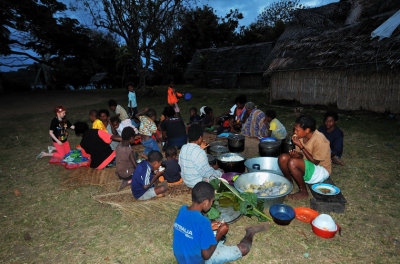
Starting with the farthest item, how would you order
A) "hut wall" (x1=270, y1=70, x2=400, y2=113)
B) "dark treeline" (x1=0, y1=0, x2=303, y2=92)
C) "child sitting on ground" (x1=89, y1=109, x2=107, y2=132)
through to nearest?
"dark treeline" (x1=0, y1=0, x2=303, y2=92)
"hut wall" (x1=270, y1=70, x2=400, y2=113)
"child sitting on ground" (x1=89, y1=109, x2=107, y2=132)

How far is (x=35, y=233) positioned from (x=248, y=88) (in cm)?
2341

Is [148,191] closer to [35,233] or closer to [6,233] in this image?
[35,233]

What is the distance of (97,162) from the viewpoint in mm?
5816

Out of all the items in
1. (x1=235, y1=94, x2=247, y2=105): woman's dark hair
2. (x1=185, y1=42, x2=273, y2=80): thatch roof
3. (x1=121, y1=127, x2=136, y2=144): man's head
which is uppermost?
(x1=185, y1=42, x2=273, y2=80): thatch roof

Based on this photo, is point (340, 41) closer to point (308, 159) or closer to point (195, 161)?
point (308, 159)

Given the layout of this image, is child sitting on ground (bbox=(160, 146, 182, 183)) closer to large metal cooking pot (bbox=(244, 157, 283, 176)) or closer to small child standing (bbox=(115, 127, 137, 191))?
small child standing (bbox=(115, 127, 137, 191))

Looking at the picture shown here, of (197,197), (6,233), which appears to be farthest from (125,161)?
(197,197)

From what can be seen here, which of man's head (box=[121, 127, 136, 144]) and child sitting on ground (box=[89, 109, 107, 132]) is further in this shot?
child sitting on ground (box=[89, 109, 107, 132])

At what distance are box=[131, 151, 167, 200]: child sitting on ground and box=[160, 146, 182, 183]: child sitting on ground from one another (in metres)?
0.44

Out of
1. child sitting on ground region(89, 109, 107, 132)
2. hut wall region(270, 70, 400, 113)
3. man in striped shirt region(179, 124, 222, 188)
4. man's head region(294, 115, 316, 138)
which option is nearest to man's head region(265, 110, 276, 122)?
man's head region(294, 115, 316, 138)

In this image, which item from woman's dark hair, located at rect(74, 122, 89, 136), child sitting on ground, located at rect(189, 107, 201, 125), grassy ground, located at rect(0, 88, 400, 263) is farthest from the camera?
child sitting on ground, located at rect(189, 107, 201, 125)

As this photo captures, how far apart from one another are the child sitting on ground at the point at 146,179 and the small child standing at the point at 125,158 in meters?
0.71

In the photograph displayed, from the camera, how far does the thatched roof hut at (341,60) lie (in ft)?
31.5

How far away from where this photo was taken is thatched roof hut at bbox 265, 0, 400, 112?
9.59 meters
